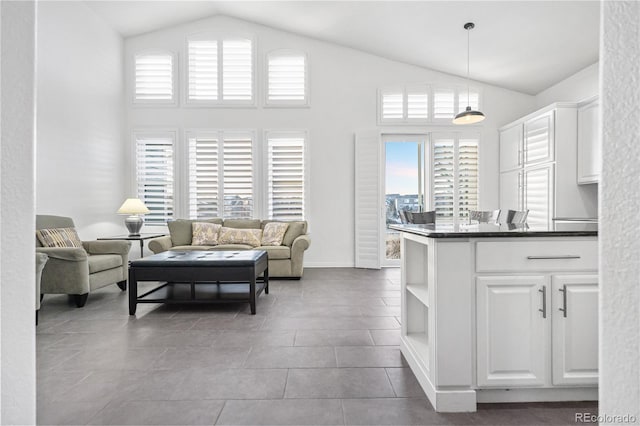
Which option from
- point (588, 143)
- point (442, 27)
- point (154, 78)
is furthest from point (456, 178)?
point (154, 78)

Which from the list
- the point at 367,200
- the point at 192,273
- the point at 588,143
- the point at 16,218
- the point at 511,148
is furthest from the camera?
the point at 367,200

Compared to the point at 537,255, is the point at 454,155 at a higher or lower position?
higher

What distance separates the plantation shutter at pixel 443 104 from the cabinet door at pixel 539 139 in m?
1.31

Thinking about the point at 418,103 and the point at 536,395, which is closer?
the point at 536,395

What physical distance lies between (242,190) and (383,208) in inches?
100.0

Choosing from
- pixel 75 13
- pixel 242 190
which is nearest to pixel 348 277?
pixel 242 190

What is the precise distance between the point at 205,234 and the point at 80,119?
2419mm

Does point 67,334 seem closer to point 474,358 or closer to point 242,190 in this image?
point 474,358

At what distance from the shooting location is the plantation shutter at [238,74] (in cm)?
616

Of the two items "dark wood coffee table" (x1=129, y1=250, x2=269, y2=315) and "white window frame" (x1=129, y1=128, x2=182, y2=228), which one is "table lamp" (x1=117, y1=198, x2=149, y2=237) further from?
"dark wood coffee table" (x1=129, y1=250, x2=269, y2=315)

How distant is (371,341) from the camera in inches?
103

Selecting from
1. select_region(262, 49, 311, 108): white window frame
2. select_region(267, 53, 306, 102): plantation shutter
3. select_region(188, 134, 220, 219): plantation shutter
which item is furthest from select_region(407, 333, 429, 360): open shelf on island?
select_region(267, 53, 306, 102): plantation shutter

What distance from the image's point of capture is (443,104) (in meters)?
6.20

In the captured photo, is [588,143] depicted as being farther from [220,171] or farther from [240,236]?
[220,171]
